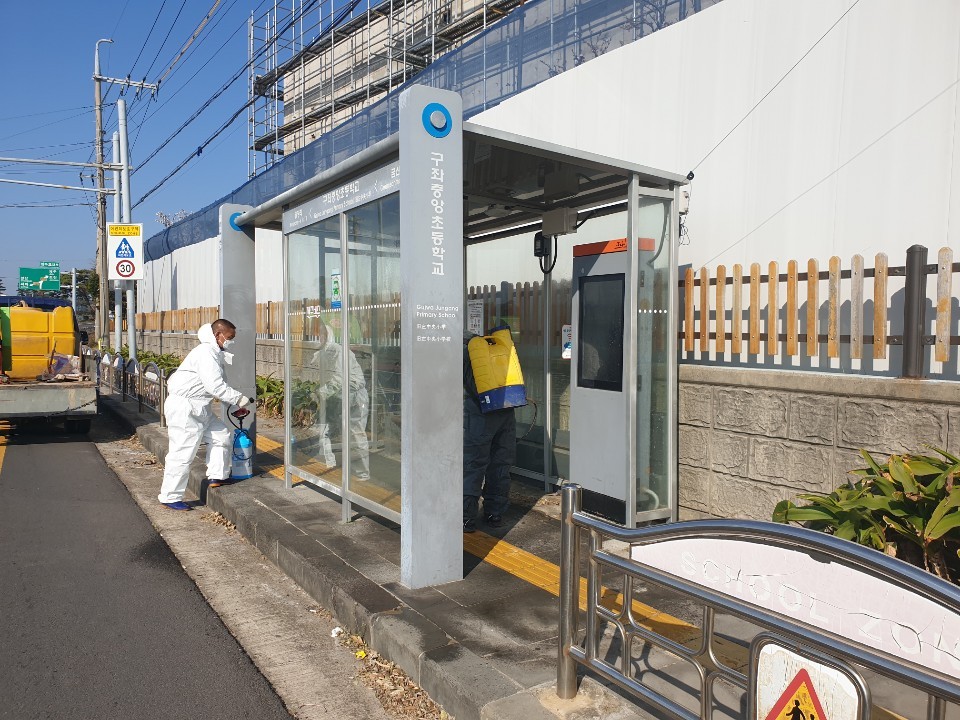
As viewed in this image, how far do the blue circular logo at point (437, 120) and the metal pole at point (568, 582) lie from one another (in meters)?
2.33

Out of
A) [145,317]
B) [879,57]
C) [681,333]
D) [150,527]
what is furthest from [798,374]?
[145,317]

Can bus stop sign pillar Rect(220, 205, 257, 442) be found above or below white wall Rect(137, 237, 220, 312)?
below

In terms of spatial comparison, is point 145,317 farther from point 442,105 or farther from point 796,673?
point 796,673

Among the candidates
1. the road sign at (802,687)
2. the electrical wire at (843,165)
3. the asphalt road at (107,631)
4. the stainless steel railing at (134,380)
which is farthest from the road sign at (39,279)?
the road sign at (802,687)

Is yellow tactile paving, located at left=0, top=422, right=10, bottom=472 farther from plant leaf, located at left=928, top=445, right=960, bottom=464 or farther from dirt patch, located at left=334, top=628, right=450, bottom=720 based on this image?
plant leaf, located at left=928, top=445, right=960, bottom=464

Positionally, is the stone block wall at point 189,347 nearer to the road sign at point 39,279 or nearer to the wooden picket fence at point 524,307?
the wooden picket fence at point 524,307

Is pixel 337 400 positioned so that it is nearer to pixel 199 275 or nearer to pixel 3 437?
pixel 3 437

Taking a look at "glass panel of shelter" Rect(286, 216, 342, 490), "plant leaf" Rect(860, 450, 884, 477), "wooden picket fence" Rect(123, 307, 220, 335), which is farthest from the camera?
"wooden picket fence" Rect(123, 307, 220, 335)

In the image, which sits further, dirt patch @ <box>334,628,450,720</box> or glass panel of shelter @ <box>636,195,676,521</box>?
glass panel of shelter @ <box>636,195,676,521</box>

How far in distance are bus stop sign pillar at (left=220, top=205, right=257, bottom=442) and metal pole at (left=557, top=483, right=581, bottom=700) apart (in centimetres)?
581

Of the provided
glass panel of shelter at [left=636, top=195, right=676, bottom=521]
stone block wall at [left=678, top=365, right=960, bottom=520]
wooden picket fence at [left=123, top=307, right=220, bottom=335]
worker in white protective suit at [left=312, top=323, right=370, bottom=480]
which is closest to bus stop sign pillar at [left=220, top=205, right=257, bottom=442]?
worker in white protective suit at [left=312, top=323, right=370, bottom=480]

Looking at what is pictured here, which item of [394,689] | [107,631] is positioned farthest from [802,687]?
[107,631]

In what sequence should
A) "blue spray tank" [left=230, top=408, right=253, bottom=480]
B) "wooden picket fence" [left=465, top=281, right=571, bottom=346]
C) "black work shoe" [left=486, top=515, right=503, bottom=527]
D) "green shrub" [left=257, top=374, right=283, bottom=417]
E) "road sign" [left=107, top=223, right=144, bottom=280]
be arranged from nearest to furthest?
"black work shoe" [left=486, top=515, right=503, bottom=527]
"wooden picket fence" [left=465, top=281, right=571, bottom=346]
"blue spray tank" [left=230, top=408, right=253, bottom=480]
"green shrub" [left=257, top=374, right=283, bottom=417]
"road sign" [left=107, top=223, right=144, bottom=280]

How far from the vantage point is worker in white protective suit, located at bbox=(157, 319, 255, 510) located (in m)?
7.32
